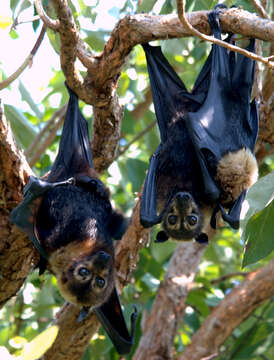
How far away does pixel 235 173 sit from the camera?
533 cm

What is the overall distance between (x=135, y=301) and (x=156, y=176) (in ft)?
7.60

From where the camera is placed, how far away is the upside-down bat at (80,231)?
552cm

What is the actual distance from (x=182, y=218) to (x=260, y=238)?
1195 millimetres

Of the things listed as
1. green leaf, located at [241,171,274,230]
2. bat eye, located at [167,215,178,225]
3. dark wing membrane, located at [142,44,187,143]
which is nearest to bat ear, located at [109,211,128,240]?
bat eye, located at [167,215,178,225]

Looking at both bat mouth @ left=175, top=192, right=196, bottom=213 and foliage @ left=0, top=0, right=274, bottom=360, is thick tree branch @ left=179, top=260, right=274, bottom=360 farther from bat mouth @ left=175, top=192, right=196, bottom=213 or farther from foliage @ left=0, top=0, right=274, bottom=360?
bat mouth @ left=175, top=192, right=196, bottom=213

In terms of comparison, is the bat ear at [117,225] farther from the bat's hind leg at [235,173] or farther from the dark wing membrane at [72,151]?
the bat's hind leg at [235,173]

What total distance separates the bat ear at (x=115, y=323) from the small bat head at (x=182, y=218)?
978mm

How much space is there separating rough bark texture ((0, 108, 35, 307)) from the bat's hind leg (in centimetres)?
176

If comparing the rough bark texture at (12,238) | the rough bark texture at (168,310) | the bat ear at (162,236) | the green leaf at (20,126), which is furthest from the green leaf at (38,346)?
the rough bark texture at (168,310)

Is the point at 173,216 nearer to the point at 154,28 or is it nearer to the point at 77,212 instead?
the point at 77,212

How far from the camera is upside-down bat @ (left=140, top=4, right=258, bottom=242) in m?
5.29

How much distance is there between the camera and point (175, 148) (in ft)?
18.5

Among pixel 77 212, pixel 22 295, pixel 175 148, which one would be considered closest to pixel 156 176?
pixel 175 148

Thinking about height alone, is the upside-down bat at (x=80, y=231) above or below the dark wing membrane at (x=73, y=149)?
below
